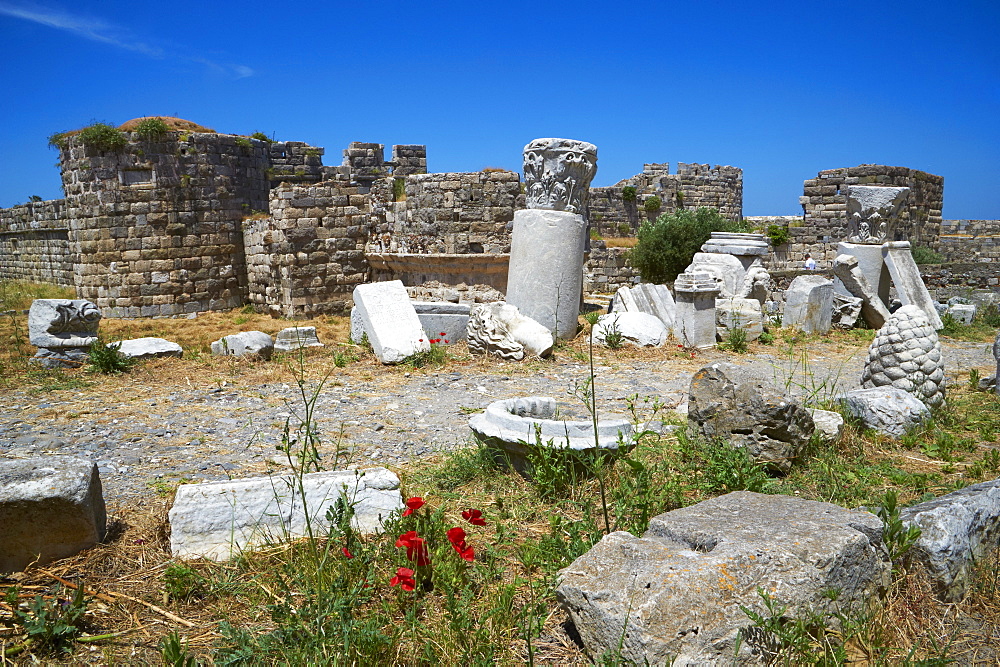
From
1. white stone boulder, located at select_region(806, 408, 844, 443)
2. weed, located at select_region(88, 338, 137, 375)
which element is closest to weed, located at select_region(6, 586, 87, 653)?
white stone boulder, located at select_region(806, 408, 844, 443)

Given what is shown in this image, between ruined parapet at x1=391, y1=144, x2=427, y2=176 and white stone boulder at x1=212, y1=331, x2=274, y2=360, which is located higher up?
ruined parapet at x1=391, y1=144, x2=427, y2=176

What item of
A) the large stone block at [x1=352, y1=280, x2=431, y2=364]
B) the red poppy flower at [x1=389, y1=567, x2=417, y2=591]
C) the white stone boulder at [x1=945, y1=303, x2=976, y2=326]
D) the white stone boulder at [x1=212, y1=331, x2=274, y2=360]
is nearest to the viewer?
the red poppy flower at [x1=389, y1=567, x2=417, y2=591]

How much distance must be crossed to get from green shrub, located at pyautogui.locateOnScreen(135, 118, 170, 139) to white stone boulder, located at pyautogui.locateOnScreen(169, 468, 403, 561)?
1104 cm

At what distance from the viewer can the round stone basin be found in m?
3.52

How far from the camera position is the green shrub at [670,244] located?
15984 mm

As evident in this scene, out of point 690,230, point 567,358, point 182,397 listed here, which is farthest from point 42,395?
point 690,230

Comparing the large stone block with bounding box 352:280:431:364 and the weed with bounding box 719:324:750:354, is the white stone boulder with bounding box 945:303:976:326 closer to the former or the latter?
the weed with bounding box 719:324:750:354

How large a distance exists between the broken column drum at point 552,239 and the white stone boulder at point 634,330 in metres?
0.51

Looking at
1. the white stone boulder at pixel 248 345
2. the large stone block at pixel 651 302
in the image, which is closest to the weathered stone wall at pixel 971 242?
the large stone block at pixel 651 302

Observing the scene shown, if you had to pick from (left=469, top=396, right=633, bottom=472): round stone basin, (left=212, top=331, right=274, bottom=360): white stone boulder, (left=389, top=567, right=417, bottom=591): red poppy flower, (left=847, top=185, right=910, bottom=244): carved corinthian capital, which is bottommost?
(left=389, top=567, right=417, bottom=591): red poppy flower

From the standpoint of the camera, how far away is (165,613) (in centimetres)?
257

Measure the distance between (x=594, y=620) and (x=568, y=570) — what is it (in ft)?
0.73

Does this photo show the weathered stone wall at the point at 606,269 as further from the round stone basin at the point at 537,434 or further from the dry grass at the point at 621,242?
the round stone basin at the point at 537,434

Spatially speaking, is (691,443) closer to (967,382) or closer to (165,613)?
(165,613)
